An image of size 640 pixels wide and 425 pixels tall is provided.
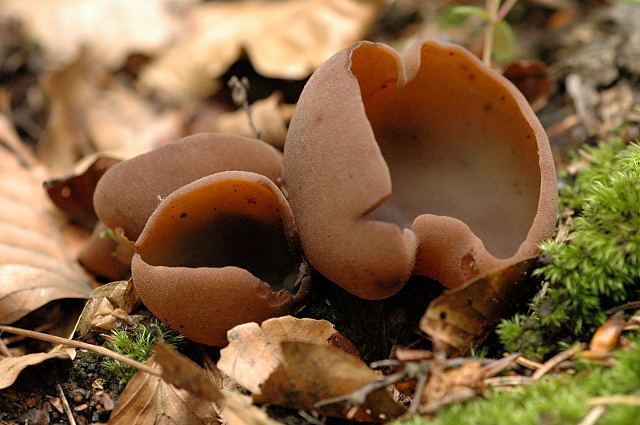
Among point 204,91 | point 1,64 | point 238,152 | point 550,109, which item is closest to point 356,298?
point 238,152

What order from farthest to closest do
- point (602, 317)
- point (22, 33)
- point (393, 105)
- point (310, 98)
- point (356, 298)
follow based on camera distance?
point (22, 33) → point (393, 105) → point (356, 298) → point (310, 98) → point (602, 317)

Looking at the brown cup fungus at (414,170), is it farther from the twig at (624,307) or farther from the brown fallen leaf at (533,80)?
the brown fallen leaf at (533,80)

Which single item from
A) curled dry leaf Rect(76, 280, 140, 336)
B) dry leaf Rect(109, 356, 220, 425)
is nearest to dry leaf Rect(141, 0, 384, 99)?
curled dry leaf Rect(76, 280, 140, 336)

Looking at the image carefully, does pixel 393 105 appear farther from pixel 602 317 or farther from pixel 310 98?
pixel 602 317

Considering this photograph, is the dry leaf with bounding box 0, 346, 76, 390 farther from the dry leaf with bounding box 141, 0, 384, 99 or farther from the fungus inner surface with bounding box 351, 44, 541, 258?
the dry leaf with bounding box 141, 0, 384, 99

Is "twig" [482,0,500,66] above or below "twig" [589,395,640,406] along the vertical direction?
above

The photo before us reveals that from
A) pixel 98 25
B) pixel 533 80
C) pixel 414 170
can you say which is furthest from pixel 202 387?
pixel 98 25

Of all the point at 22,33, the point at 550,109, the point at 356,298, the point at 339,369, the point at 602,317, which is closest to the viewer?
the point at 339,369
